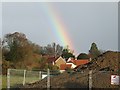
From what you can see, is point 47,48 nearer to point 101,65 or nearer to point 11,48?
point 11,48

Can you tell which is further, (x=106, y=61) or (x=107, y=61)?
(x=106, y=61)

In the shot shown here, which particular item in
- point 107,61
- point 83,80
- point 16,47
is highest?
point 16,47

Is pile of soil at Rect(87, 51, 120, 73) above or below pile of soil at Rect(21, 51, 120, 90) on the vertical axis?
above

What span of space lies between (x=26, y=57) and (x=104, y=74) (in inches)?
1010

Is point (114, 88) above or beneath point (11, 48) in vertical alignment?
beneath

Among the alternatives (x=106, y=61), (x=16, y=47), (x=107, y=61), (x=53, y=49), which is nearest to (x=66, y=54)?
(x=53, y=49)

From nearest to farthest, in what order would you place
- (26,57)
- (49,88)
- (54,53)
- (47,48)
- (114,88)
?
(114,88)
(49,88)
(26,57)
(47,48)
(54,53)

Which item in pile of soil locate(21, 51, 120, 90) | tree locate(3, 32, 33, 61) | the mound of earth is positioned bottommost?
pile of soil locate(21, 51, 120, 90)

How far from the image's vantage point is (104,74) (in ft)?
58.5

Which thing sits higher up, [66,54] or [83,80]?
[66,54]

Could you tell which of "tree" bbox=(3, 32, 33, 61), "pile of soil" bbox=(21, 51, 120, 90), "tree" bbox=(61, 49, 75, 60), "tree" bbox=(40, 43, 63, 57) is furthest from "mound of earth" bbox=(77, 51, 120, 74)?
"tree" bbox=(61, 49, 75, 60)

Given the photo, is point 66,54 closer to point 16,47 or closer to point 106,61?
point 16,47

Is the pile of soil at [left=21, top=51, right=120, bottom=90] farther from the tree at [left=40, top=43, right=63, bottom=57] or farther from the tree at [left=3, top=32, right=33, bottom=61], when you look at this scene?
the tree at [left=40, top=43, right=63, bottom=57]

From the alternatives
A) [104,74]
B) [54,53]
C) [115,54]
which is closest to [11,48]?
[115,54]
